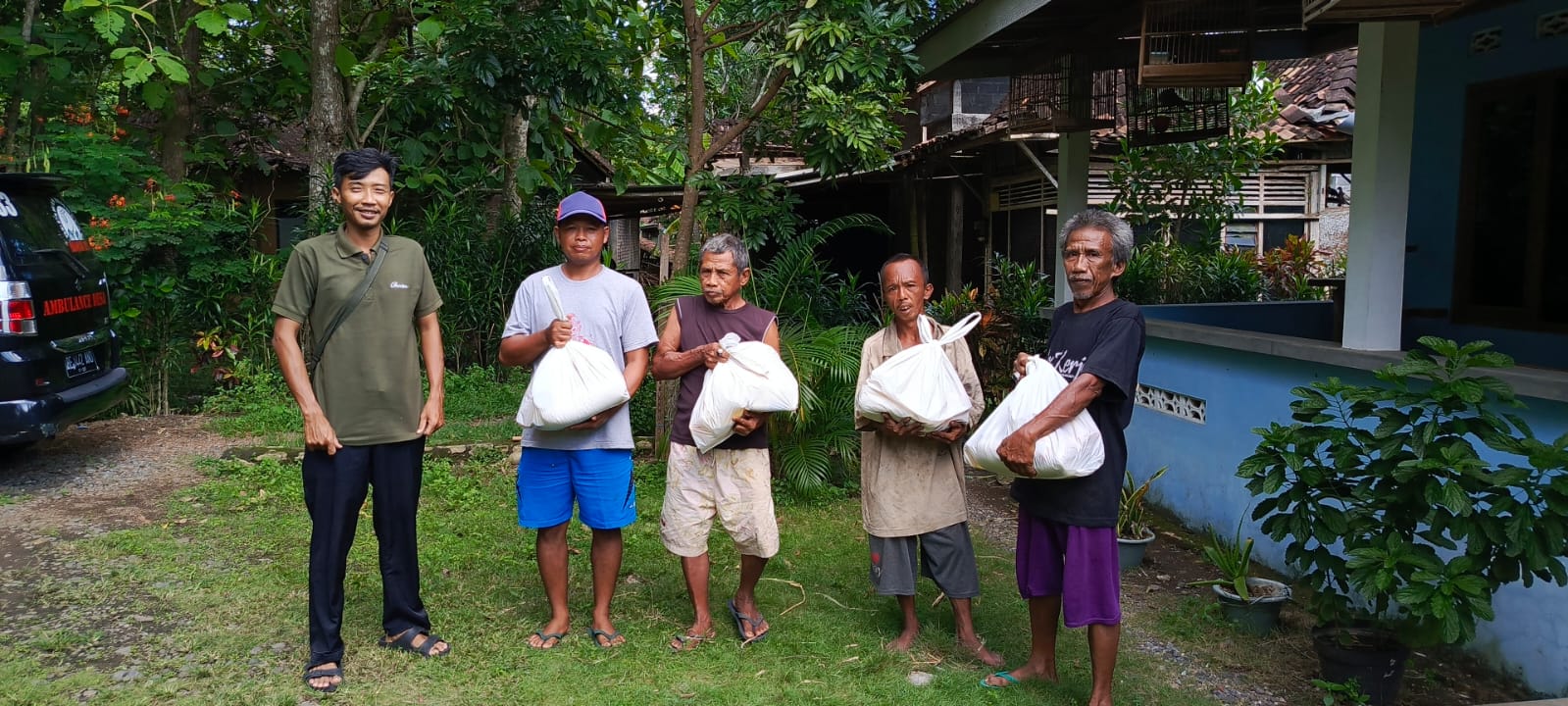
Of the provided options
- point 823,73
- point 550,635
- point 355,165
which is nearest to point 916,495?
point 550,635

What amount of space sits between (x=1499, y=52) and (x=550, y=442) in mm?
5728

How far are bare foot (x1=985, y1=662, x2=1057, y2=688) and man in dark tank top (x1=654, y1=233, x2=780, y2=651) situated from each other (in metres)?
0.91

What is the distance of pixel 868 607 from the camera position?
4480 mm

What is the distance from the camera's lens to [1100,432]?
3.35 m

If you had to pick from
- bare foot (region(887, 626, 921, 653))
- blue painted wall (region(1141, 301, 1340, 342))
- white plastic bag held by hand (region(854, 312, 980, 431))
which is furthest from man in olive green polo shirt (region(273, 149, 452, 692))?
blue painted wall (region(1141, 301, 1340, 342))

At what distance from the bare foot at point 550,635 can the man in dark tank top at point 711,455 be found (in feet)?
1.39

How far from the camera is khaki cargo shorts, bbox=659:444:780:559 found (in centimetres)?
388

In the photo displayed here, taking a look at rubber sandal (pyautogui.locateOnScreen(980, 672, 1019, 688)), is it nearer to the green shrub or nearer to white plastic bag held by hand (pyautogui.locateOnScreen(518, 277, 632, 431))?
white plastic bag held by hand (pyautogui.locateOnScreen(518, 277, 632, 431))

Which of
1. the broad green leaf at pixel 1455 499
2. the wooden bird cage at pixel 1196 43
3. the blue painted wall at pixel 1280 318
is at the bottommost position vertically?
the broad green leaf at pixel 1455 499

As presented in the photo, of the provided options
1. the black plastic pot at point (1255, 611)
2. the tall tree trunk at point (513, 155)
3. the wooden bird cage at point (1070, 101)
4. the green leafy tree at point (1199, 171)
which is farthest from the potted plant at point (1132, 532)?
the tall tree trunk at point (513, 155)

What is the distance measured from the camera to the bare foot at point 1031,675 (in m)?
3.64

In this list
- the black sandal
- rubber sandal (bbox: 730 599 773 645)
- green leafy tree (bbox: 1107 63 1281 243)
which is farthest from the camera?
green leafy tree (bbox: 1107 63 1281 243)

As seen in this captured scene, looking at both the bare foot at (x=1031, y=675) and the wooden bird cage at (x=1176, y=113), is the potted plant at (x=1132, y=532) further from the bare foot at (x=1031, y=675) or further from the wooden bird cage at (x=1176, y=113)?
the wooden bird cage at (x=1176, y=113)

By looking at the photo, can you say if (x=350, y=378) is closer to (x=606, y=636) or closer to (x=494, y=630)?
(x=494, y=630)
